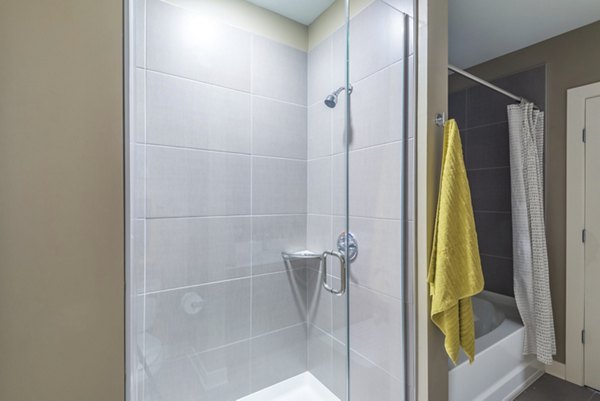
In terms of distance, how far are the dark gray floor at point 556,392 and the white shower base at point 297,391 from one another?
1.21 meters

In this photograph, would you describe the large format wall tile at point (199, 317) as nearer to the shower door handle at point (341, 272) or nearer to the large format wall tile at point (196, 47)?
the shower door handle at point (341, 272)

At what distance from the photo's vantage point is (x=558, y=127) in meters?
1.97

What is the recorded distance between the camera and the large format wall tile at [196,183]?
1.29m

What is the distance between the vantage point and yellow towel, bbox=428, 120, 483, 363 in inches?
42.3

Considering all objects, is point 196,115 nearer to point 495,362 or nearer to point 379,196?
point 379,196

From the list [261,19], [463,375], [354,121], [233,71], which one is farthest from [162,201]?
[463,375]

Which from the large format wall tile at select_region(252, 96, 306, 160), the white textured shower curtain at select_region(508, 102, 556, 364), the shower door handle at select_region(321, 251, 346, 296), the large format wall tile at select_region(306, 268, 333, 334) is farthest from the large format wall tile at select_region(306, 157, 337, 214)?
the white textured shower curtain at select_region(508, 102, 556, 364)

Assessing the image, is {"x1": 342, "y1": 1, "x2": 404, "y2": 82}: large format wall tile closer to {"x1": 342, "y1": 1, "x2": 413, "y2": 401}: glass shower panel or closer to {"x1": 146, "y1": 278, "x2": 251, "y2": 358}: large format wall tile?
{"x1": 342, "y1": 1, "x2": 413, "y2": 401}: glass shower panel

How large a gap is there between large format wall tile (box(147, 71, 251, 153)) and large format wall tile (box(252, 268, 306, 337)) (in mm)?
A: 787

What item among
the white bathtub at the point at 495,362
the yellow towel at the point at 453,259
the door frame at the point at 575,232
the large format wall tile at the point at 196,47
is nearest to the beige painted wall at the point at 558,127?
the door frame at the point at 575,232

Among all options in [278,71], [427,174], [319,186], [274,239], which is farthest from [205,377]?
[278,71]

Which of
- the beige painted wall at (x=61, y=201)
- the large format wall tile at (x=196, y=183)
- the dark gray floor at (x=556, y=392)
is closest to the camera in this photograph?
the beige painted wall at (x=61, y=201)

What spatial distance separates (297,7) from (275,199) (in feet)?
3.69

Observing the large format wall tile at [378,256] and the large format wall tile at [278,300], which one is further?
the large format wall tile at [278,300]
